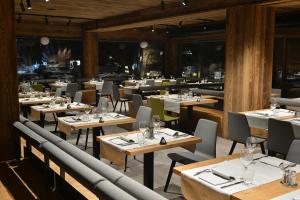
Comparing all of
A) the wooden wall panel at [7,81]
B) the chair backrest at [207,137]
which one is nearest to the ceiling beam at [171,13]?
the chair backrest at [207,137]

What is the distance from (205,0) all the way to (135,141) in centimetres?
453

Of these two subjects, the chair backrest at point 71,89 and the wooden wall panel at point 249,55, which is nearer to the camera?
the wooden wall panel at point 249,55

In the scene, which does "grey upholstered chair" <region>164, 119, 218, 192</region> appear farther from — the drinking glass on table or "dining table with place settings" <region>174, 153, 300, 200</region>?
the drinking glass on table

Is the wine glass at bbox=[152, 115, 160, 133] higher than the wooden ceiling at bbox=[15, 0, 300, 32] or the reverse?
the reverse

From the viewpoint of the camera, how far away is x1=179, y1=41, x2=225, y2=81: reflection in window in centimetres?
1357

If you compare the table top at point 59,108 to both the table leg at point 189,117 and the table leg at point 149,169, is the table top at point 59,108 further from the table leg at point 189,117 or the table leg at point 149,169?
the table leg at point 149,169

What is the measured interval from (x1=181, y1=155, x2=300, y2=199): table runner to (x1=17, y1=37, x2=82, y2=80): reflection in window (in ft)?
34.2

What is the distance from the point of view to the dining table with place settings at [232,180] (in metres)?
2.33

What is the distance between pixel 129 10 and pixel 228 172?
7.39 meters

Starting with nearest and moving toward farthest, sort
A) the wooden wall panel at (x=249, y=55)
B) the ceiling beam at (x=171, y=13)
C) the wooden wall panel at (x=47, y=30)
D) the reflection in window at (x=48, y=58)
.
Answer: the wooden wall panel at (x=249, y=55) → the ceiling beam at (x=171, y=13) → the wooden wall panel at (x=47, y=30) → the reflection in window at (x=48, y=58)

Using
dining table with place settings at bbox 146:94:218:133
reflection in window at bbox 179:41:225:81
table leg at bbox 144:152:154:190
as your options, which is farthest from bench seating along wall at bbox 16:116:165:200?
reflection in window at bbox 179:41:225:81

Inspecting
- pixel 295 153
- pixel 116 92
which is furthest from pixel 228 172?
pixel 116 92

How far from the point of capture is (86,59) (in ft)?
42.1

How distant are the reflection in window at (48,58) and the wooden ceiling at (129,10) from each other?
1411mm
